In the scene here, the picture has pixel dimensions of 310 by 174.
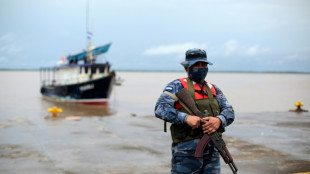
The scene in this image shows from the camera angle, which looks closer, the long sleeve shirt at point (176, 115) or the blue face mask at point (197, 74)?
the long sleeve shirt at point (176, 115)

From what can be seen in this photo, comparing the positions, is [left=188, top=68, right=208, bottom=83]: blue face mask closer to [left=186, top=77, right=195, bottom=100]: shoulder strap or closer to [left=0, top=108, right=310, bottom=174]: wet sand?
[left=186, top=77, right=195, bottom=100]: shoulder strap

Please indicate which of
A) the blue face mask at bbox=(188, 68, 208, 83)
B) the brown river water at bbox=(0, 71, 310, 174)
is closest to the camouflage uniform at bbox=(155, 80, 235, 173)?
the blue face mask at bbox=(188, 68, 208, 83)

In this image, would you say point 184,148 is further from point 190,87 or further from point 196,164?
point 190,87

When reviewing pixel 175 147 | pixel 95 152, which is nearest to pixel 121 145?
pixel 95 152

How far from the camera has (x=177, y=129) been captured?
3.67 m

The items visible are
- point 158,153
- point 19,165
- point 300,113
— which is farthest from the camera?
point 300,113

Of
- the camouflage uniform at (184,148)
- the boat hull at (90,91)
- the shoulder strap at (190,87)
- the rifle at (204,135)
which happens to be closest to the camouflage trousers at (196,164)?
the camouflage uniform at (184,148)

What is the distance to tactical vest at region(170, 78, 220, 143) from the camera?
3.64 meters

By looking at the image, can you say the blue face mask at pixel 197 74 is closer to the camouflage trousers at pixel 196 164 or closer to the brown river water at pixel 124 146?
the camouflage trousers at pixel 196 164

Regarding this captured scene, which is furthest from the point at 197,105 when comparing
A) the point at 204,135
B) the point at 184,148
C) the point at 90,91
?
the point at 90,91

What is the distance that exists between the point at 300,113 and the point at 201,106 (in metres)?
14.9

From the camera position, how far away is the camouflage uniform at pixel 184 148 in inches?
140

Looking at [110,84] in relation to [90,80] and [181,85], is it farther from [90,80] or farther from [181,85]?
[181,85]

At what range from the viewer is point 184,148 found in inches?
144
